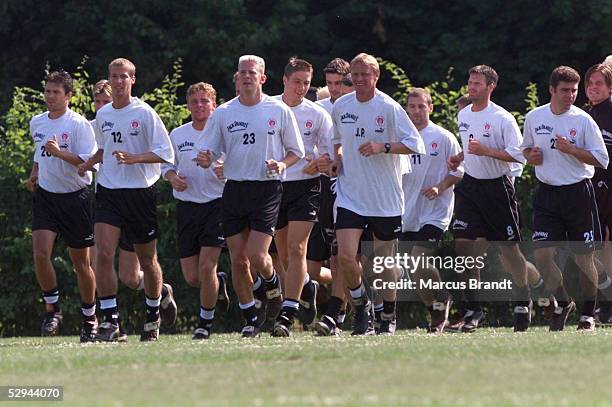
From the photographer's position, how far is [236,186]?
15.1m

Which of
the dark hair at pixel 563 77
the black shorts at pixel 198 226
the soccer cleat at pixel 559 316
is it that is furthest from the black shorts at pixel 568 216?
the black shorts at pixel 198 226

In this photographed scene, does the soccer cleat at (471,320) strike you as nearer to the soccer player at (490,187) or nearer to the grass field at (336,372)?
the soccer player at (490,187)

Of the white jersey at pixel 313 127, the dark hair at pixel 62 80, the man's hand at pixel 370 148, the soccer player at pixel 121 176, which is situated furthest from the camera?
the dark hair at pixel 62 80

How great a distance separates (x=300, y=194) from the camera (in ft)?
51.9

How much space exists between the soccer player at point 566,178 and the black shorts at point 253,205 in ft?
8.50

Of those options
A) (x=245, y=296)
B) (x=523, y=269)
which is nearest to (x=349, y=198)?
(x=245, y=296)

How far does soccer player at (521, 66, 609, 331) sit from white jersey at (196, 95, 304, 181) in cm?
242

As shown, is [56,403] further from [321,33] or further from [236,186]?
[321,33]

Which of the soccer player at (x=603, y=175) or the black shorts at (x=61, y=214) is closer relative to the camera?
the black shorts at (x=61, y=214)

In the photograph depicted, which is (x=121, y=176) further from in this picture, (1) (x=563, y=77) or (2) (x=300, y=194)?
(1) (x=563, y=77)

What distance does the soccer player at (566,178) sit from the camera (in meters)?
15.6

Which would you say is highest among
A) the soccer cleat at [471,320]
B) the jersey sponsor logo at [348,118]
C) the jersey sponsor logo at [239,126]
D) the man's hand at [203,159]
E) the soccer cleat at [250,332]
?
the jersey sponsor logo at [348,118]

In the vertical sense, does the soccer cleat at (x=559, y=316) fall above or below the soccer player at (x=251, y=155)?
below

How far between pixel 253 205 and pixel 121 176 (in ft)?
4.67
